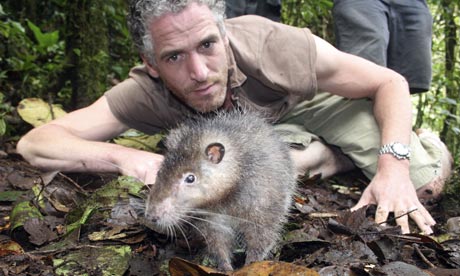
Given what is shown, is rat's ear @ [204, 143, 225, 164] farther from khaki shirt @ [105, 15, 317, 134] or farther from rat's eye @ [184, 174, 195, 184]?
khaki shirt @ [105, 15, 317, 134]

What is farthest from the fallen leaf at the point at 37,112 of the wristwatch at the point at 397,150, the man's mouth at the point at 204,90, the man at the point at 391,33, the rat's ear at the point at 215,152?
the wristwatch at the point at 397,150

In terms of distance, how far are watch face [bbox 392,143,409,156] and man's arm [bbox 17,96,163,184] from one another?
7.44ft

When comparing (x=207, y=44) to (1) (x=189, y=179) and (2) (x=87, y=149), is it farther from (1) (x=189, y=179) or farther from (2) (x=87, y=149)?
(1) (x=189, y=179)

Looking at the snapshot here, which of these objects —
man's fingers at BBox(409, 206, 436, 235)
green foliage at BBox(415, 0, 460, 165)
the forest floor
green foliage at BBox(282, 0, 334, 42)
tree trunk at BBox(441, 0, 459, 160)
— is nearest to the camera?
the forest floor

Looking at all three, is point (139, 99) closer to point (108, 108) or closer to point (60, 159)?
point (108, 108)

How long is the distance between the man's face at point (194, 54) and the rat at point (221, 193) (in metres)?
1.03

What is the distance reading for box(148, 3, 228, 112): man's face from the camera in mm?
4453

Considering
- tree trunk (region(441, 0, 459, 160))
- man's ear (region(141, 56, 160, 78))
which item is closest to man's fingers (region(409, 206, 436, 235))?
man's ear (region(141, 56, 160, 78))

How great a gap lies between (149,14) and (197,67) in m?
0.72

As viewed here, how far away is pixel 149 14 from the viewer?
15.2 feet

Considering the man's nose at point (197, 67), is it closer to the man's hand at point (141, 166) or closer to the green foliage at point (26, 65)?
the man's hand at point (141, 166)

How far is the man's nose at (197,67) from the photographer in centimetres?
442

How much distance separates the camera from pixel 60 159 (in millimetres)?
5027

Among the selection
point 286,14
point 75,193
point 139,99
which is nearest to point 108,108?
point 139,99
